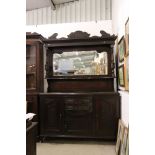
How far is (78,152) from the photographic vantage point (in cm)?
340

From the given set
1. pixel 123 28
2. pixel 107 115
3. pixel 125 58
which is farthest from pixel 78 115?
pixel 123 28

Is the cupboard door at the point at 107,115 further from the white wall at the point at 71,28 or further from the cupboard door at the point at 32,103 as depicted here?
the white wall at the point at 71,28

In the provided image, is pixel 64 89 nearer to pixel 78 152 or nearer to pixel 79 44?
pixel 79 44

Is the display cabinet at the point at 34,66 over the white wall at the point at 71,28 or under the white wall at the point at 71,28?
under

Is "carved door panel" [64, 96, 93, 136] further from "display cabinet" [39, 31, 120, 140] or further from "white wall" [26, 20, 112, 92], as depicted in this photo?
"white wall" [26, 20, 112, 92]

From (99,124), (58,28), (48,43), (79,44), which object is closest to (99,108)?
(99,124)

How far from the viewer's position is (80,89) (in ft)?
14.4

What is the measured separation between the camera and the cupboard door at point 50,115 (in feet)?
13.1

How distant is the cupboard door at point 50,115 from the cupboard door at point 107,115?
80 centimetres

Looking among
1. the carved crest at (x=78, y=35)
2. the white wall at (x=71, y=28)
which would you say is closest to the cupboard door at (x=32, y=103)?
the carved crest at (x=78, y=35)

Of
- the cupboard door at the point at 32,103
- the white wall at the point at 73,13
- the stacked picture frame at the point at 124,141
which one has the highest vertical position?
the white wall at the point at 73,13

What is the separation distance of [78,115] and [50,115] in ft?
1.90
